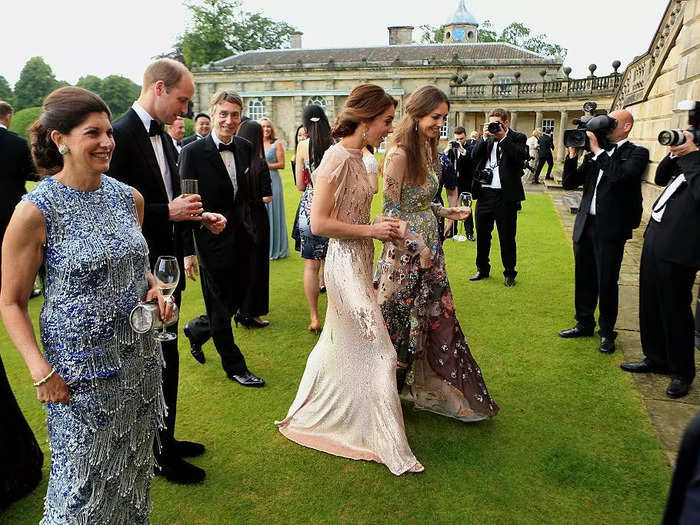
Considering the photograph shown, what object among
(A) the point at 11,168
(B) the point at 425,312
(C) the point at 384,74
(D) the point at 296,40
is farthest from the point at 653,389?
(D) the point at 296,40

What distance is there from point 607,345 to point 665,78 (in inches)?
352

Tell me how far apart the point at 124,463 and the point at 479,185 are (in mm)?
6547

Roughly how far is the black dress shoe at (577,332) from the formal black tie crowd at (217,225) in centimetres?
1

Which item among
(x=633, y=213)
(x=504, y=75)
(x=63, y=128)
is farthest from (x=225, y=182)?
(x=504, y=75)

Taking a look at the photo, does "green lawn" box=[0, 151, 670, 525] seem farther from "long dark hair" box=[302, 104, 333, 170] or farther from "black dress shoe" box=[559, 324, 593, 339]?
"long dark hair" box=[302, 104, 333, 170]

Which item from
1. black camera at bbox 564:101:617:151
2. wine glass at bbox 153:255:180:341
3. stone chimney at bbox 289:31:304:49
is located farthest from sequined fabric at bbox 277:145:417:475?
stone chimney at bbox 289:31:304:49

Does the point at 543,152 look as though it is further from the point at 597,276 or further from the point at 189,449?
the point at 189,449

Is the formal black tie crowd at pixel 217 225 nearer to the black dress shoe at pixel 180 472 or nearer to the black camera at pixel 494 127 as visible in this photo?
the black dress shoe at pixel 180 472

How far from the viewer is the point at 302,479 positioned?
3.37 meters

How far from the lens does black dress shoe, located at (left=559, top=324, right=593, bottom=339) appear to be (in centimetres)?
570

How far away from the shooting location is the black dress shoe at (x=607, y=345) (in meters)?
5.30

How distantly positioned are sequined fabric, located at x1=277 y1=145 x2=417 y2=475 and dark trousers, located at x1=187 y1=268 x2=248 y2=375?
117 centimetres

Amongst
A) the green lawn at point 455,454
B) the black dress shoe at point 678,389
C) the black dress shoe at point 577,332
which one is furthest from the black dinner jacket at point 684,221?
the black dress shoe at point 577,332

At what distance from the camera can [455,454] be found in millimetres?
3625
